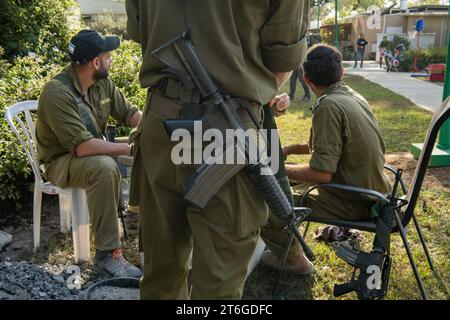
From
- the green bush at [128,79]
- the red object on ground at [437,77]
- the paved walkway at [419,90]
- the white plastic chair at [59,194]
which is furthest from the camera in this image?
the red object on ground at [437,77]

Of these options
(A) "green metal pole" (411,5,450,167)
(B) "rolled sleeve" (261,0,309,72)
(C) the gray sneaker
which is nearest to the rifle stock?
(B) "rolled sleeve" (261,0,309,72)

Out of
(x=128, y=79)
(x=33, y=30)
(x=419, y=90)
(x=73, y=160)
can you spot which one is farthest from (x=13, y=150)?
(x=419, y=90)

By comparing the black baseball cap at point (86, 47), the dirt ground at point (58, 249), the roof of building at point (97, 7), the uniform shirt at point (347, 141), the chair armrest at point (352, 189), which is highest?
the roof of building at point (97, 7)

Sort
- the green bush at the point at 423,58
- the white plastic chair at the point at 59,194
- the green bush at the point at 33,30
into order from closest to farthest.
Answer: the white plastic chair at the point at 59,194
the green bush at the point at 33,30
the green bush at the point at 423,58

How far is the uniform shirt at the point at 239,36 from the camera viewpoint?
66.2 inches

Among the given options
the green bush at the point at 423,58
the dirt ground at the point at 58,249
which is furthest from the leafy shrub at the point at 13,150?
the green bush at the point at 423,58

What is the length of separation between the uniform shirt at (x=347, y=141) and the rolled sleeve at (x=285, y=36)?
97 centimetres

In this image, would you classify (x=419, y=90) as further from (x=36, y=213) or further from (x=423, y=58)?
(x=36, y=213)

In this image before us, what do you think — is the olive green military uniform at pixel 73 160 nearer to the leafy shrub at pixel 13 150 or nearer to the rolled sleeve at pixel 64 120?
the rolled sleeve at pixel 64 120

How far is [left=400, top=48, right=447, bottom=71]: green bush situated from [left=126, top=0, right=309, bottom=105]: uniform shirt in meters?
19.2

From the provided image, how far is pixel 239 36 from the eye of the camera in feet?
5.67

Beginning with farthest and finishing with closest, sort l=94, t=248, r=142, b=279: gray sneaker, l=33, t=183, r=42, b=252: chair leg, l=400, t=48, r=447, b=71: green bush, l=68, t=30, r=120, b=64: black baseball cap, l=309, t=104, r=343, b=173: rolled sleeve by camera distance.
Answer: l=400, t=48, r=447, b=71: green bush, l=33, t=183, r=42, b=252: chair leg, l=68, t=30, r=120, b=64: black baseball cap, l=94, t=248, r=142, b=279: gray sneaker, l=309, t=104, r=343, b=173: rolled sleeve

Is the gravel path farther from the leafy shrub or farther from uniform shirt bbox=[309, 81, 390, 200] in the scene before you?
uniform shirt bbox=[309, 81, 390, 200]

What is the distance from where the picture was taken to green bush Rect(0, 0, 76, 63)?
672 centimetres
